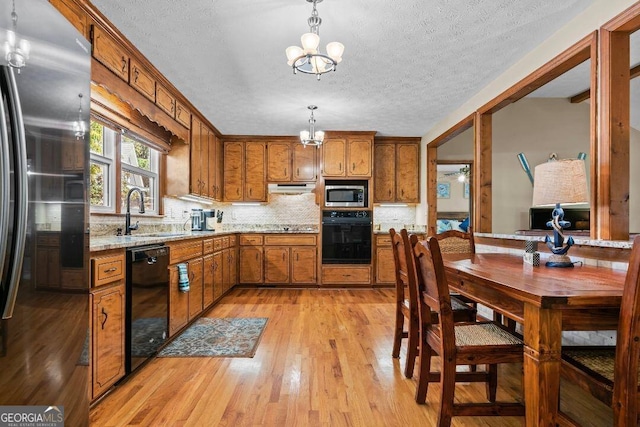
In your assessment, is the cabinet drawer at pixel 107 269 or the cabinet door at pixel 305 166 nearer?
the cabinet drawer at pixel 107 269

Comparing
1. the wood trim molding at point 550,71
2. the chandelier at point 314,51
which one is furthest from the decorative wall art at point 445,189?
the chandelier at point 314,51

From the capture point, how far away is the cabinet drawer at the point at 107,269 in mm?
1806

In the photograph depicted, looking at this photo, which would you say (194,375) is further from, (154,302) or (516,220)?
(516,220)

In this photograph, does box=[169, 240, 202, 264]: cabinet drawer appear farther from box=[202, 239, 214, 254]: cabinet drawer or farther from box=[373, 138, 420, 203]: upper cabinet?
box=[373, 138, 420, 203]: upper cabinet

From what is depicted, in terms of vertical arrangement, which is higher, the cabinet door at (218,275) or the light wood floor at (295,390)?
the cabinet door at (218,275)

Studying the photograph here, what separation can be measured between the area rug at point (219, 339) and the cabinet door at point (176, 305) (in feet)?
0.39

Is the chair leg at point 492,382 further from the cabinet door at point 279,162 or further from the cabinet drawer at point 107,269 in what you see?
the cabinet door at point 279,162

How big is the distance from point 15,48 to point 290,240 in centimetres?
431

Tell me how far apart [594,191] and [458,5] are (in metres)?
1.46

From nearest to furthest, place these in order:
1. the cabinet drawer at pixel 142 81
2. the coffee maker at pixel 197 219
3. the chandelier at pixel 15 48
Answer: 1. the chandelier at pixel 15 48
2. the cabinet drawer at pixel 142 81
3. the coffee maker at pixel 197 219

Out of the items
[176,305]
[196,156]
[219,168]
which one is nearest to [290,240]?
[219,168]

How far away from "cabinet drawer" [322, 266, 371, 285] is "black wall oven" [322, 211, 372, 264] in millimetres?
169

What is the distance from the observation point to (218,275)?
4.11 metres

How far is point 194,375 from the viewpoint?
2252 millimetres
